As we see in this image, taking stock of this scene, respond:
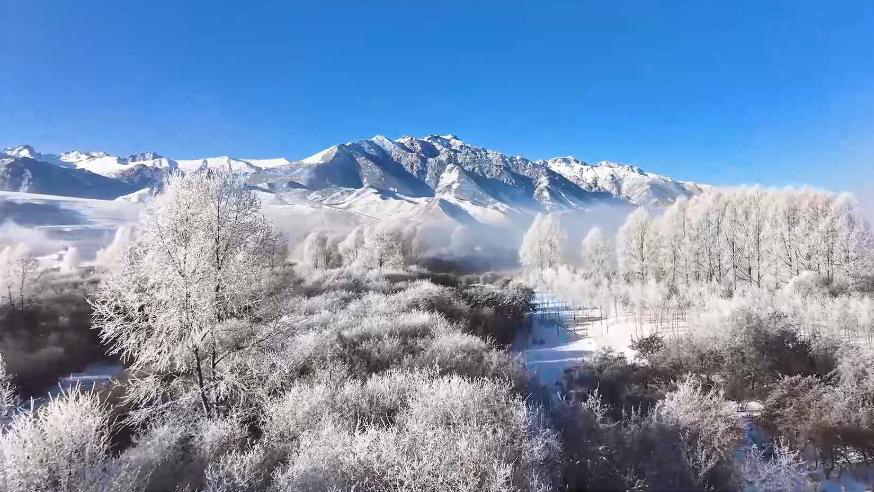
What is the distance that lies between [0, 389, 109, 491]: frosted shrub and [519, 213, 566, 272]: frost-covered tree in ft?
182

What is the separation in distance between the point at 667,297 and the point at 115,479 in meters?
39.0

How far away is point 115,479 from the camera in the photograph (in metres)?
6.11

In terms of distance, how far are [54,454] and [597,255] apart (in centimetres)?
5337

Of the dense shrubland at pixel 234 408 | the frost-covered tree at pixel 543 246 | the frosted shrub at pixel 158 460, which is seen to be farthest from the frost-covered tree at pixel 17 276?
the frost-covered tree at pixel 543 246

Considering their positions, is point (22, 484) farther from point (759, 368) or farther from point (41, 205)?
point (41, 205)

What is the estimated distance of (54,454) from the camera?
21.4 ft

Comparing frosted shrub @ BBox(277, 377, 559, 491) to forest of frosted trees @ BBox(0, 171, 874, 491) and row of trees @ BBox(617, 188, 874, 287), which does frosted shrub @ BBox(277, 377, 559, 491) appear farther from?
row of trees @ BBox(617, 188, 874, 287)

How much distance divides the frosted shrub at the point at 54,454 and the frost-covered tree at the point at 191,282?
270 centimetres

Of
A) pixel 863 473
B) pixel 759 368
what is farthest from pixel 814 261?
pixel 863 473

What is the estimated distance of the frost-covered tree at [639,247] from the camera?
45219mm

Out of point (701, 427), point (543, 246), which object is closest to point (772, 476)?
point (701, 427)

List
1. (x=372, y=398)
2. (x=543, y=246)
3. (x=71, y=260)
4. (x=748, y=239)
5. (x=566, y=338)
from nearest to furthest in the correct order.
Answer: (x=372, y=398)
(x=566, y=338)
(x=748, y=239)
(x=71, y=260)
(x=543, y=246)

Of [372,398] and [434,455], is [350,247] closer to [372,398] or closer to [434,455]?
[372,398]

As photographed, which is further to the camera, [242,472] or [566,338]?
[566,338]
